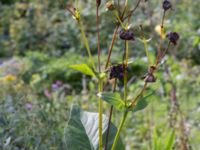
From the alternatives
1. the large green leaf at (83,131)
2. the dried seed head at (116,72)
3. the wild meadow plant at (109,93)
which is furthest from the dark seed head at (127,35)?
the large green leaf at (83,131)

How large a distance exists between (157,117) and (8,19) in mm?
4641

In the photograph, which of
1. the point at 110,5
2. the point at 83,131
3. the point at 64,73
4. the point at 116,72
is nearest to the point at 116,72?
the point at 116,72

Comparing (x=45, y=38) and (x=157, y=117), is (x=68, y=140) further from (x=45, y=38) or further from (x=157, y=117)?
(x=45, y=38)

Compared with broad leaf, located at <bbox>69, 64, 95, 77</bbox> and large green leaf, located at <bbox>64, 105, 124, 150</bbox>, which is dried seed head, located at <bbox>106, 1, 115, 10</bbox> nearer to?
broad leaf, located at <bbox>69, 64, 95, 77</bbox>

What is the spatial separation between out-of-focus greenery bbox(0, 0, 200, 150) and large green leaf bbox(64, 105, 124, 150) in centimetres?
19

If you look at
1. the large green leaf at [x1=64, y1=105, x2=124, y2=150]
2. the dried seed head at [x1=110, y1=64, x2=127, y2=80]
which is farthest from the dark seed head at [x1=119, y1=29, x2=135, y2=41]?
the large green leaf at [x1=64, y1=105, x2=124, y2=150]

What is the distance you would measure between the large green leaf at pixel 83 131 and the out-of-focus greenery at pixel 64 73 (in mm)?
189

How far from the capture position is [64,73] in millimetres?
5613

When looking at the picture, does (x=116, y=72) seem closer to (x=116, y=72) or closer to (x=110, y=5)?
(x=116, y=72)

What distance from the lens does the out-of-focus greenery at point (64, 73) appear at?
250 centimetres

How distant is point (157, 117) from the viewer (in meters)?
3.98

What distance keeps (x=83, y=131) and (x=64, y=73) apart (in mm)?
3658

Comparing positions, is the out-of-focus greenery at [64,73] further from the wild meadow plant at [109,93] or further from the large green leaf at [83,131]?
the large green leaf at [83,131]

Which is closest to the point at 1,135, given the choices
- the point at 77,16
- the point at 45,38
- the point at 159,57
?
the point at 77,16
